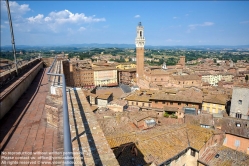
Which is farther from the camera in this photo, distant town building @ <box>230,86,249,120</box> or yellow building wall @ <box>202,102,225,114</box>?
yellow building wall @ <box>202,102,225,114</box>

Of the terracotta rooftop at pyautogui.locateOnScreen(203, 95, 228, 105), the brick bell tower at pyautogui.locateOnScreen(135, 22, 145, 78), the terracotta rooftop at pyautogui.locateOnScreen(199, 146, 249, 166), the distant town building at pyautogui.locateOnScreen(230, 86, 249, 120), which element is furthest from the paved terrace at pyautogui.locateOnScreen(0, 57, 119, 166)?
the brick bell tower at pyautogui.locateOnScreen(135, 22, 145, 78)

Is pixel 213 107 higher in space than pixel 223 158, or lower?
higher

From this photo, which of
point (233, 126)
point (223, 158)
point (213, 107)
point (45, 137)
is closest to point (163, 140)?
point (223, 158)

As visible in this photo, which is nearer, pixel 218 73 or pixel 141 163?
pixel 141 163

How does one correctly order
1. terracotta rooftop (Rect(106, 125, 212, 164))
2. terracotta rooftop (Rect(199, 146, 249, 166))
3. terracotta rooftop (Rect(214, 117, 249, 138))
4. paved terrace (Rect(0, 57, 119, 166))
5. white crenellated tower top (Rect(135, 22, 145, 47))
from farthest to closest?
white crenellated tower top (Rect(135, 22, 145, 47)), terracotta rooftop (Rect(214, 117, 249, 138)), terracotta rooftop (Rect(199, 146, 249, 166)), terracotta rooftop (Rect(106, 125, 212, 164)), paved terrace (Rect(0, 57, 119, 166))

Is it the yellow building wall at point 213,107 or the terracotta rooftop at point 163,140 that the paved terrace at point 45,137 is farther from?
the yellow building wall at point 213,107

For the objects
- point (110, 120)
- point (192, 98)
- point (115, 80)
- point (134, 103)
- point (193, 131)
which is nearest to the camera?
point (193, 131)

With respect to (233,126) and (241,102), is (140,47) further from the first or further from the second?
(233,126)

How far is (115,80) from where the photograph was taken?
72500 millimetres

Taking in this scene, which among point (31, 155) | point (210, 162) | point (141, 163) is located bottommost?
point (210, 162)

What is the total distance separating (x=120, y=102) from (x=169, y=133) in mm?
14768

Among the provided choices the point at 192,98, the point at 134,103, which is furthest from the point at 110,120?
the point at 192,98

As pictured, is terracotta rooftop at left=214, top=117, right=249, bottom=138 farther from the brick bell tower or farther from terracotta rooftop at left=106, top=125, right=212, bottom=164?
the brick bell tower

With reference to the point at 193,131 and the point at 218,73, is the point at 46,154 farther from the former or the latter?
the point at 218,73
